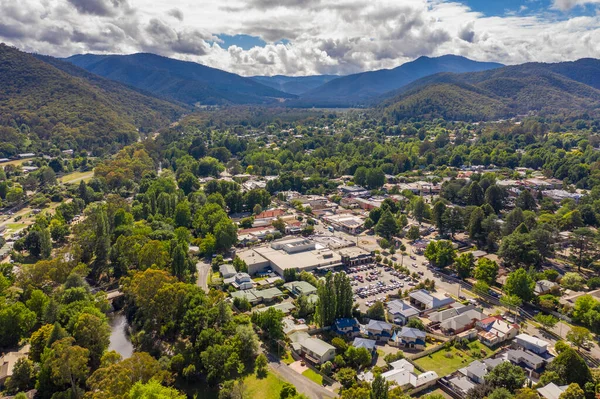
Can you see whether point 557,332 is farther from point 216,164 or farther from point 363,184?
point 216,164

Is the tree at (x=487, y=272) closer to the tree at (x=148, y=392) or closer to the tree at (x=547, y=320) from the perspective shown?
the tree at (x=547, y=320)

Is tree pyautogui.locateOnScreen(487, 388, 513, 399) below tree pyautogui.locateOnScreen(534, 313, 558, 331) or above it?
above

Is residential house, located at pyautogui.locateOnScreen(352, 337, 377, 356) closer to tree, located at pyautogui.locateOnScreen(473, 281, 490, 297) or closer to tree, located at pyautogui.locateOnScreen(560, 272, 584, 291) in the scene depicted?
tree, located at pyautogui.locateOnScreen(473, 281, 490, 297)

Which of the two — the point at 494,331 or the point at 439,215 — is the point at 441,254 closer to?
the point at 439,215

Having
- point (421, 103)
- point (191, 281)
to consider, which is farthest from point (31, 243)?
point (421, 103)

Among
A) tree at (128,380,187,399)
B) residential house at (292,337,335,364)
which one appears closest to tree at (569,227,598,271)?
residential house at (292,337,335,364)

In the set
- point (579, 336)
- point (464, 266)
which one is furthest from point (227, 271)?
point (579, 336)
